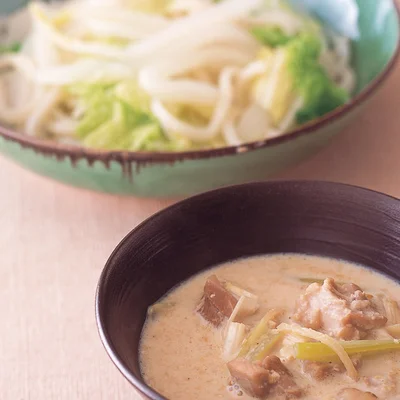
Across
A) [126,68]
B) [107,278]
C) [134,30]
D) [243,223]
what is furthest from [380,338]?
[134,30]

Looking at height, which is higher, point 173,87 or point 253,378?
point 253,378

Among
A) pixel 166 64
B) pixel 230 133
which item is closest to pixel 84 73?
pixel 166 64

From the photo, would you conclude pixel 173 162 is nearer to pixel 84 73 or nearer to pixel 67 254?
pixel 67 254

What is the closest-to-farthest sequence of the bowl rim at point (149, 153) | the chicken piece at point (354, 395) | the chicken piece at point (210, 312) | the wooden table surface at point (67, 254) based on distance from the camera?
the chicken piece at point (354, 395), the chicken piece at point (210, 312), the wooden table surface at point (67, 254), the bowl rim at point (149, 153)

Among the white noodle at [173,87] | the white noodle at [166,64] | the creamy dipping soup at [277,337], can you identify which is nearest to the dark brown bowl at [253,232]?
the creamy dipping soup at [277,337]

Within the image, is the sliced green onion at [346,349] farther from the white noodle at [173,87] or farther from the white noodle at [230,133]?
the white noodle at [173,87]

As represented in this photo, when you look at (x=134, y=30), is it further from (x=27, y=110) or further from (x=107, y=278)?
(x=107, y=278)
